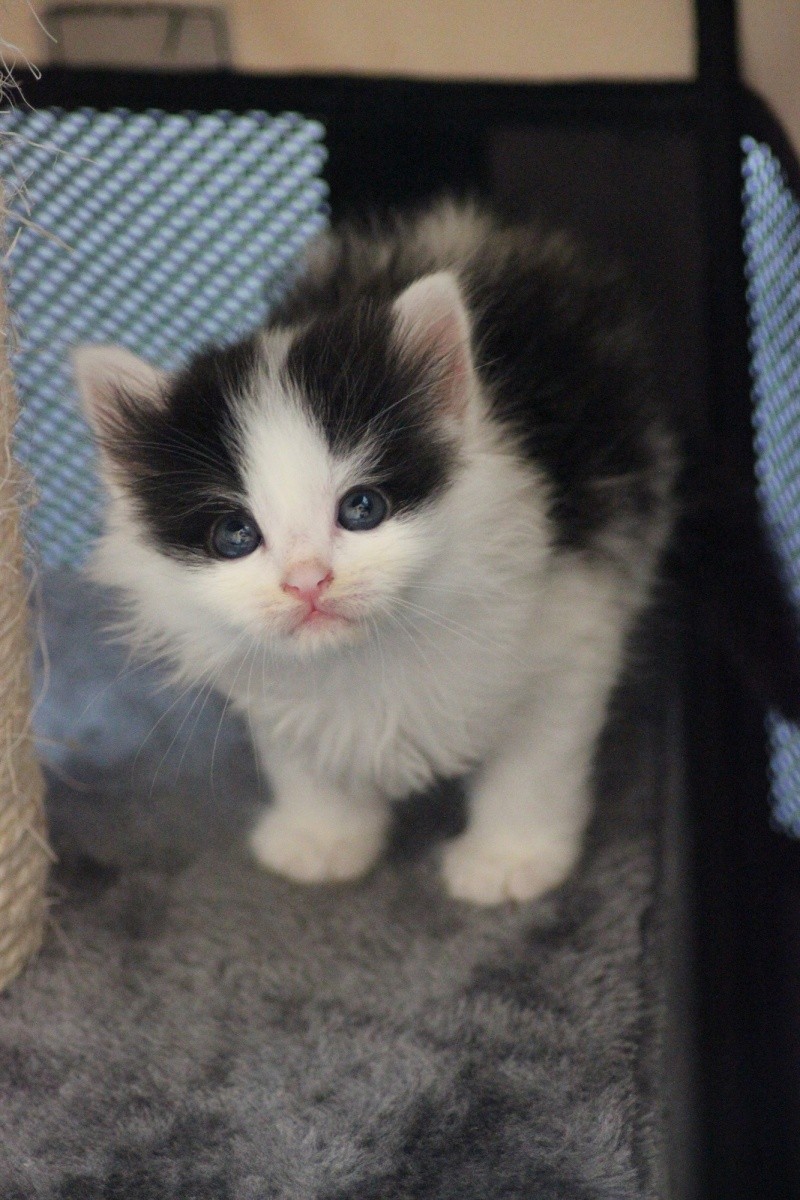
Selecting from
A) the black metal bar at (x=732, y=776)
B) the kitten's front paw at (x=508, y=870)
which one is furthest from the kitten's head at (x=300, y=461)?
the black metal bar at (x=732, y=776)

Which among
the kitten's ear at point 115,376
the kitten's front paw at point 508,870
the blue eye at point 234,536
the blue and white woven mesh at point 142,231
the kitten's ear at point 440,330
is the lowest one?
the kitten's front paw at point 508,870

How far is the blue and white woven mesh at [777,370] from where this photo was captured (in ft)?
5.87

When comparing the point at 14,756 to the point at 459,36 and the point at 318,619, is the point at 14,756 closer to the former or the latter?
the point at 318,619

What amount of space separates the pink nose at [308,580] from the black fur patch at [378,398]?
130mm

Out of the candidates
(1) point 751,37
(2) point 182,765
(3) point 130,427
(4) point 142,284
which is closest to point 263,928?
(2) point 182,765

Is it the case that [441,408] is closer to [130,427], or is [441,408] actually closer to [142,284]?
[130,427]

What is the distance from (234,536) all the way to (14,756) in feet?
1.33

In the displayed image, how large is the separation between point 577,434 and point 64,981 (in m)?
0.91

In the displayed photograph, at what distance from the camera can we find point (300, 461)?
3.93 feet

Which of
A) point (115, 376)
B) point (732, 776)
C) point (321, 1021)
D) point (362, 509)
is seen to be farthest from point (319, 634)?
point (732, 776)

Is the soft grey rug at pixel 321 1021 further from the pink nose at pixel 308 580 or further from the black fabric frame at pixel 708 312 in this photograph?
the pink nose at pixel 308 580

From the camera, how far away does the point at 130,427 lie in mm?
1299

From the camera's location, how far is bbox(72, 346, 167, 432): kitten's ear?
1.28m

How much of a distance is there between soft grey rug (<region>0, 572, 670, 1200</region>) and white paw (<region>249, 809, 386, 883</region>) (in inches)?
1.0
